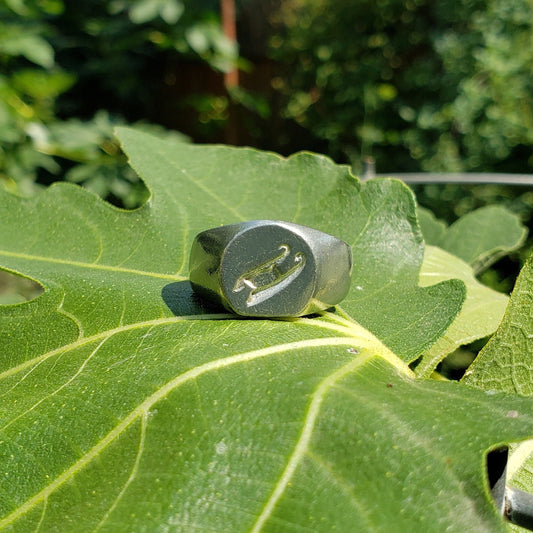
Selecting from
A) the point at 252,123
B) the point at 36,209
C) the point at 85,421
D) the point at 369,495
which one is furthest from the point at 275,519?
the point at 252,123

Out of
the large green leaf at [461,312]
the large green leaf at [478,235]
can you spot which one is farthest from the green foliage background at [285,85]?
the large green leaf at [461,312]

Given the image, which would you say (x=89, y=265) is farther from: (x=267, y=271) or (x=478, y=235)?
(x=478, y=235)

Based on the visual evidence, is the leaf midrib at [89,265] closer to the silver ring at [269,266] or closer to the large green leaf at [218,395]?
the large green leaf at [218,395]

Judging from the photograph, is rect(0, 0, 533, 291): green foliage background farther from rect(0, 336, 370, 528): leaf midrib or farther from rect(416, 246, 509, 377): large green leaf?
rect(0, 336, 370, 528): leaf midrib

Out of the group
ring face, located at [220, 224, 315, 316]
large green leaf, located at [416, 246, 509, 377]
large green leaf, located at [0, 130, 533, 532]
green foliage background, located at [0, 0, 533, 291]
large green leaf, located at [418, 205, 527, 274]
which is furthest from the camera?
green foliage background, located at [0, 0, 533, 291]

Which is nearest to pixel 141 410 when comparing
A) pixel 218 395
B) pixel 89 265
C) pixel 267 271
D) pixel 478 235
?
pixel 218 395

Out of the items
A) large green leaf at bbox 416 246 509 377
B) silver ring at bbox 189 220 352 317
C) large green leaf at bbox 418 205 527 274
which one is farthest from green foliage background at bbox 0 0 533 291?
silver ring at bbox 189 220 352 317

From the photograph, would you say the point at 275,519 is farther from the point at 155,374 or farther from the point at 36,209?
the point at 36,209
